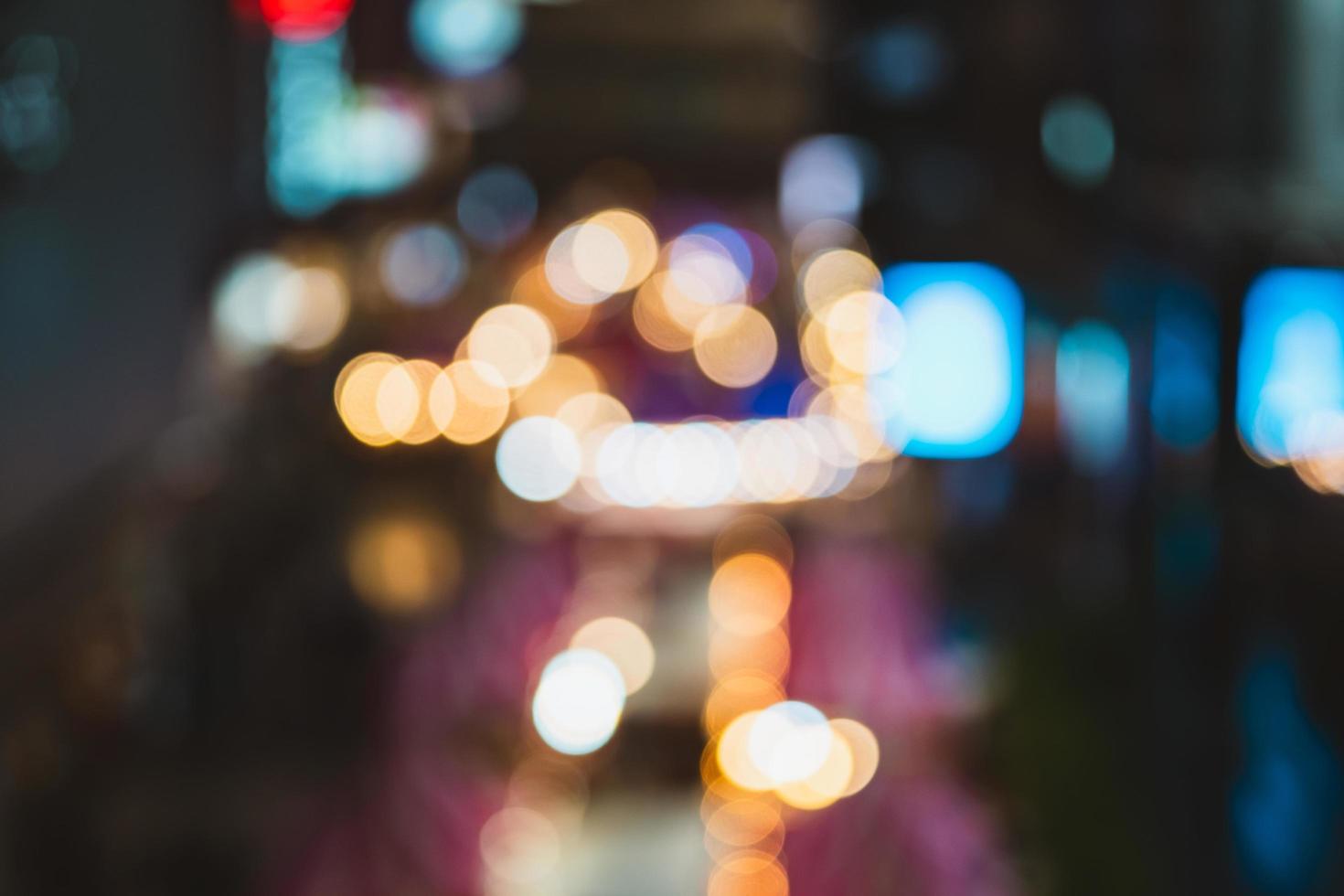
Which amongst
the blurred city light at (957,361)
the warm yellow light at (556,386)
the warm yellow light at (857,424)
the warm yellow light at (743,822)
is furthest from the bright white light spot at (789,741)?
the warm yellow light at (556,386)

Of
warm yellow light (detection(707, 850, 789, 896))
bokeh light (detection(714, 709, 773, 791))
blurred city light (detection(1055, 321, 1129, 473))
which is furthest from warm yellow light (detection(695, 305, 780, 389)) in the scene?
warm yellow light (detection(707, 850, 789, 896))

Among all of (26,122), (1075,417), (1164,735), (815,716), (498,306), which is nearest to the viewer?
(26,122)

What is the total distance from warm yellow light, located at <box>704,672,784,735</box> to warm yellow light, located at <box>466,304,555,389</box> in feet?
36.3

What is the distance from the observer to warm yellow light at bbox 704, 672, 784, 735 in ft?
18.4

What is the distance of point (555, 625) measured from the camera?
7.09 m

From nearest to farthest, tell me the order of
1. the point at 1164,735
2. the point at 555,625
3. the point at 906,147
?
the point at 1164,735 → the point at 555,625 → the point at 906,147

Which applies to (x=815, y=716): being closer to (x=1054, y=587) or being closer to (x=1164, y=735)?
(x=1164, y=735)

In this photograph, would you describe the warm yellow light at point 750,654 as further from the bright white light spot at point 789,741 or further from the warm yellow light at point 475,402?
the warm yellow light at point 475,402

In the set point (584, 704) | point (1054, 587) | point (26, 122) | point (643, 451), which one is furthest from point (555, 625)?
point (643, 451)

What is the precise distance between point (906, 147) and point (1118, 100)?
4.03 m

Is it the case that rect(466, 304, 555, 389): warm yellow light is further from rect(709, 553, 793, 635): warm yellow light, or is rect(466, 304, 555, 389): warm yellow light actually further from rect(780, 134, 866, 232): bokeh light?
rect(709, 553, 793, 635): warm yellow light

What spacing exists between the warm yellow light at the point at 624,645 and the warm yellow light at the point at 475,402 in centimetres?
730

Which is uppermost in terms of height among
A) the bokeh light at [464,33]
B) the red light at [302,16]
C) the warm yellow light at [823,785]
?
the red light at [302,16]

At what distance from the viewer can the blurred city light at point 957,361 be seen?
6504mm
